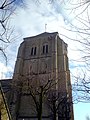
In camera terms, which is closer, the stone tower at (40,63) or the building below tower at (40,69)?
the building below tower at (40,69)

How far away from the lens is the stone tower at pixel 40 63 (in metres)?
35.8

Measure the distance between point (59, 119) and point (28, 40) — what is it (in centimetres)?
2807

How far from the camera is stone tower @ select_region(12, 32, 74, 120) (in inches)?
1407

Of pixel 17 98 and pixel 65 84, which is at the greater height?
pixel 65 84

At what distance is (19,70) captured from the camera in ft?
138

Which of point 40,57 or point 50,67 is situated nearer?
point 50,67

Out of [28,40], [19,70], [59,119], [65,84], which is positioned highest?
[28,40]

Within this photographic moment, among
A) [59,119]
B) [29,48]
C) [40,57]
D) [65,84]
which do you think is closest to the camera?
[59,119]

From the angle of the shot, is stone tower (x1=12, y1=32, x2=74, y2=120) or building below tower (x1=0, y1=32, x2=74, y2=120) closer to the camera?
building below tower (x1=0, y1=32, x2=74, y2=120)

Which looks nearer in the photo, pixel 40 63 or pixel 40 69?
pixel 40 69

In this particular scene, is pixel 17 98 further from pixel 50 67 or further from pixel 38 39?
pixel 38 39

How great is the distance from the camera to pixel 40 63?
4347 centimetres

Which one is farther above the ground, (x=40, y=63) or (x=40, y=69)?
(x=40, y=63)

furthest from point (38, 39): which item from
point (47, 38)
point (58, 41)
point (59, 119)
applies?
point (59, 119)
